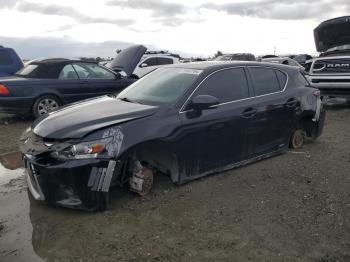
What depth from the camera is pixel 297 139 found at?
6.80m

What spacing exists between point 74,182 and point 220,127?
199 centimetres

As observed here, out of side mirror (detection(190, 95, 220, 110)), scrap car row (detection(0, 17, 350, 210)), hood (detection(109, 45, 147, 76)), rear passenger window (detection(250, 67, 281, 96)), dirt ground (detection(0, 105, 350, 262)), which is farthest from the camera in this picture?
hood (detection(109, 45, 147, 76))

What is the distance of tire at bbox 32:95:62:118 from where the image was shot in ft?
31.3

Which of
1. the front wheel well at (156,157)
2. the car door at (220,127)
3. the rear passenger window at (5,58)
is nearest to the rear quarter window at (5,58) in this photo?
the rear passenger window at (5,58)

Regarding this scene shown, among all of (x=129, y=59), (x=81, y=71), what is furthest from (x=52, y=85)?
(x=129, y=59)

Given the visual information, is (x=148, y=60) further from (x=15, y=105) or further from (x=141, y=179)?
(x=141, y=179)

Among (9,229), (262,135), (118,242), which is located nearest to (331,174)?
(262,135)

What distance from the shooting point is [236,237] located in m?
3.89

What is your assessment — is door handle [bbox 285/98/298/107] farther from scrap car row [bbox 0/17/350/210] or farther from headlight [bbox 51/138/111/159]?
headlight [bbox 51/138/111/159]

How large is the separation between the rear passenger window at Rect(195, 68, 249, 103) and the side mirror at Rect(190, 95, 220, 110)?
0.66 feet

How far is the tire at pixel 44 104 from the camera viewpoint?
9539 mm

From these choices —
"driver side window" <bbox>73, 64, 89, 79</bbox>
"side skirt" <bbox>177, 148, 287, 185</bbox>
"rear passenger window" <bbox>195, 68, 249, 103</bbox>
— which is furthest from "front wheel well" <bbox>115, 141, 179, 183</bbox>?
"driver side window" <bbox>73, 64, 89, 79</bbox>

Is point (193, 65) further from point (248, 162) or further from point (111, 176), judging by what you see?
point (111, 176)

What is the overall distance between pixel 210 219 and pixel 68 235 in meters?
1.41
